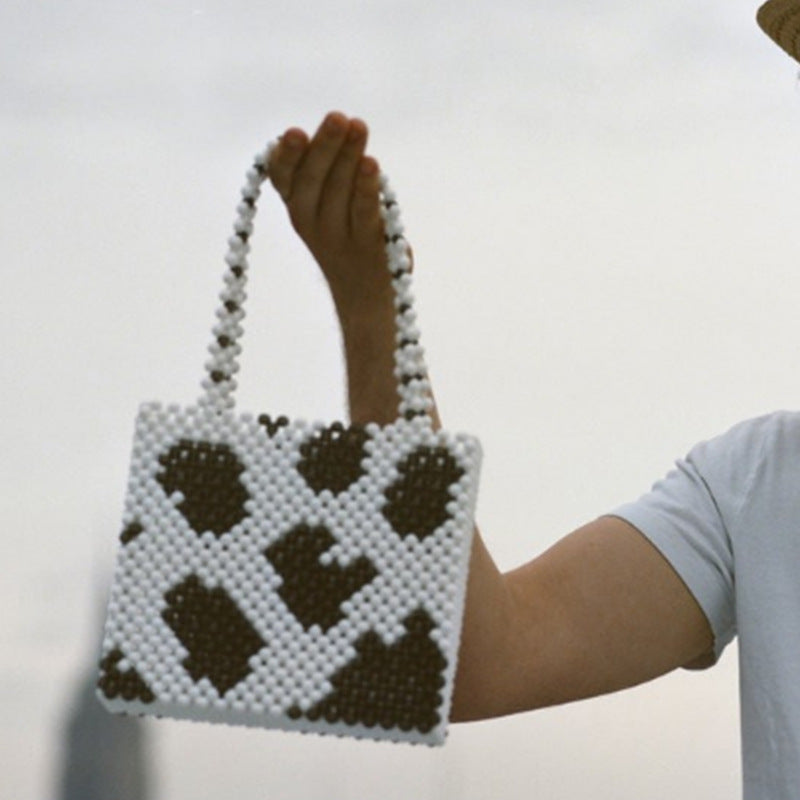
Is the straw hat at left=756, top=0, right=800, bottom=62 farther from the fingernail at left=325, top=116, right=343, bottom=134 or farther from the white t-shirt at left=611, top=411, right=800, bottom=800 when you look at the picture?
the fingernail at left=325, top=116, right=343, bottom=134

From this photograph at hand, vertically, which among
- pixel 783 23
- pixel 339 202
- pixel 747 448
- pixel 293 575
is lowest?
pixel 293 575

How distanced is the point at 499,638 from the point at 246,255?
14.9 inches

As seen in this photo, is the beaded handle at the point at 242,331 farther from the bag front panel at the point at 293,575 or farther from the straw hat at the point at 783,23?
the straw hat at the point at 783,23

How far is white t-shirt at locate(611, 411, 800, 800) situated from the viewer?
139cm

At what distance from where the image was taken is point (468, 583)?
1267 mm

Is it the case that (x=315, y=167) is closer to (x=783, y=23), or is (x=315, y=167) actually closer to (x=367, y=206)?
(x=367, y=206)

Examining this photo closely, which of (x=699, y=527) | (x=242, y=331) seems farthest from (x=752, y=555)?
(x=242, y=331)

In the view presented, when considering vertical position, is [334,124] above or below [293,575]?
above

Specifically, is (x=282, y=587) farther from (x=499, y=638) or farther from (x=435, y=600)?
(x=499, y=638)

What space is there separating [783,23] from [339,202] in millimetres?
556

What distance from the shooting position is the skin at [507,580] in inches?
44.3

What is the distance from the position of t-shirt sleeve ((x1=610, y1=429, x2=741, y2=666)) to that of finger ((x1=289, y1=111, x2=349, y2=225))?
17.8 inches

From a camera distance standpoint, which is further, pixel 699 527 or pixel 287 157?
pixel 699 527

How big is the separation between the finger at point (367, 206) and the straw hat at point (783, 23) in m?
0.51
